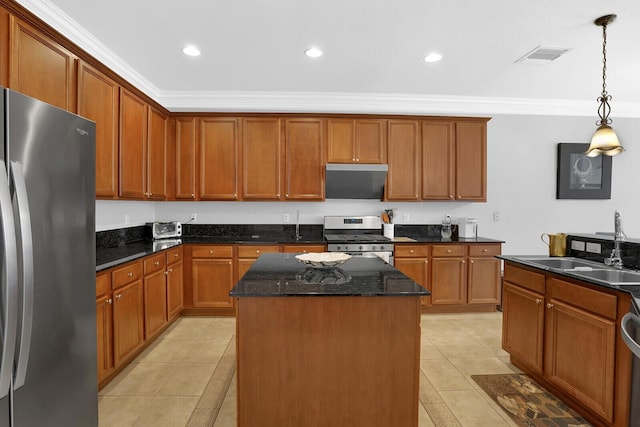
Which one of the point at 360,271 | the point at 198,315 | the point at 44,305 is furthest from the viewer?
the point at 198,315

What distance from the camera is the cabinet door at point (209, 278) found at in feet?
13.7

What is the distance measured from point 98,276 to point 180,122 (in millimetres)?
2543

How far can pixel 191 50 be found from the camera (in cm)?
325

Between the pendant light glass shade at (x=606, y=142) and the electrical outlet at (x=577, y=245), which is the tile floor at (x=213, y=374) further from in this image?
the pendant light glass shade at (x=606, y=142)

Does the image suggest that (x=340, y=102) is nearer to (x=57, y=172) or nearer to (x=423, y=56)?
(x=423, y=56)

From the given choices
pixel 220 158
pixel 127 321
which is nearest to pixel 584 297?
pixel 127 321

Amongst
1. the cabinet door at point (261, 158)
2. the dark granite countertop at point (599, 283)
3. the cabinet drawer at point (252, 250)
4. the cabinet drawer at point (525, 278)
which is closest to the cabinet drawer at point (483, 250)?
the cabinet drawer at point (525, 278)

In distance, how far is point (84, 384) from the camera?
1.86 m

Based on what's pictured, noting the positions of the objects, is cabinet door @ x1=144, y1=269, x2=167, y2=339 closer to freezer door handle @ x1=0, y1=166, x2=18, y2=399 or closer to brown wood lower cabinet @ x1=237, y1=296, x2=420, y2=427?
brown wood lower cabinet @ x1=237, y1=296, x2=420, y2=427

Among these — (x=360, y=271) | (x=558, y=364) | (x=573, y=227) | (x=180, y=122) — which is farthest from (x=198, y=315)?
(x=573, y=227)

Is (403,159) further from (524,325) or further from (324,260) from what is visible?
(324,260)

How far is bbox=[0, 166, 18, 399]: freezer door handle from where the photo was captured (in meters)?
1.27

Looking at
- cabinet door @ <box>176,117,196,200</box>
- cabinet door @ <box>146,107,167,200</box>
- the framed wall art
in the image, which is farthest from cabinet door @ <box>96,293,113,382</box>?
the framed wall art

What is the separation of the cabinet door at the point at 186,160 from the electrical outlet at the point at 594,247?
408 cm
